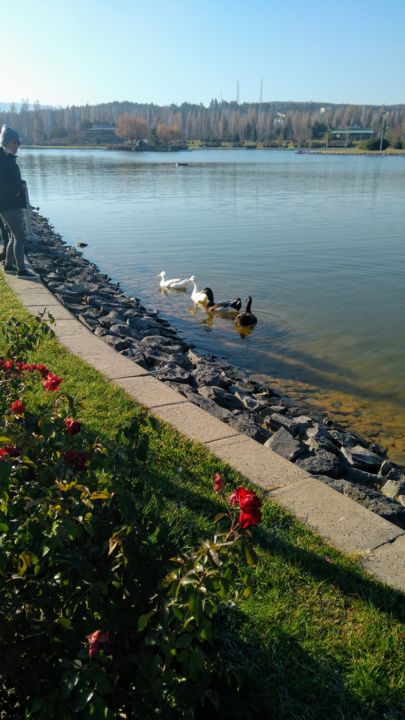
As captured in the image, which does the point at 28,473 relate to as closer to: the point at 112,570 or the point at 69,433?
the point at 69,433

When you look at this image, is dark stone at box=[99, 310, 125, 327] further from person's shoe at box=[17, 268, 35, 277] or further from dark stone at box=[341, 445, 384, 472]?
dark stone at box=[341, 445, 384, 472]

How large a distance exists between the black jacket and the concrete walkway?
3777 millimetres

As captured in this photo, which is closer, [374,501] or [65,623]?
[65,623]

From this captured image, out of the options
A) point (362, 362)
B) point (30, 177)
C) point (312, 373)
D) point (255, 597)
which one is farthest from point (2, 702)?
point (30, 177)

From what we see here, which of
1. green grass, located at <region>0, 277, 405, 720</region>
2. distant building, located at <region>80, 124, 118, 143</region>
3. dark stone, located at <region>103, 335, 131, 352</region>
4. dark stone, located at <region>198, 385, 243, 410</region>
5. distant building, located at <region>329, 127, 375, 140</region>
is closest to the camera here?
green grass, located at <region>0, 277, 405, 720</region>

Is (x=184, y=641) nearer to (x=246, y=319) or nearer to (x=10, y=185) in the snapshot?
(x=10, y=185)

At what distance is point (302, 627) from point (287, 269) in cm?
1373

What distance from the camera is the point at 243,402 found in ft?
22.6

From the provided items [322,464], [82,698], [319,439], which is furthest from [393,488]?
[82,698]

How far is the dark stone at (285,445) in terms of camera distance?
16.6ft

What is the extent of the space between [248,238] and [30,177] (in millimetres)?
29446

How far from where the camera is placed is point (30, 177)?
144 ft

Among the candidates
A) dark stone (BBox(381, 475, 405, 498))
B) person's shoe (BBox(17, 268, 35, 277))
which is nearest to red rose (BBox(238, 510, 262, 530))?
dark stone (BBox(381, 475, 405, 498))

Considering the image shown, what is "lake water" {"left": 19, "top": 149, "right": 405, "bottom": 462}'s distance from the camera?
8.76 m
